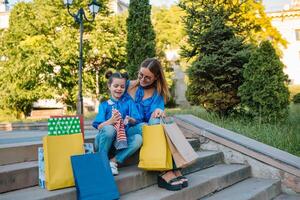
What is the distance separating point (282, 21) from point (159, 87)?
124 ft

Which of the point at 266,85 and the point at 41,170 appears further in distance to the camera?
the point at 266,85

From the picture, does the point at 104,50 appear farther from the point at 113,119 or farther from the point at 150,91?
the point at 113,119

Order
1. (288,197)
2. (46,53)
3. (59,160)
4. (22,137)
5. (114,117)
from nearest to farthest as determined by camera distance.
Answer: (59,160), (114,117), (288,197), (22,137), (46,53)

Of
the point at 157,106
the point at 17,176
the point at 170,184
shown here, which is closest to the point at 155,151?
the point at 170,184

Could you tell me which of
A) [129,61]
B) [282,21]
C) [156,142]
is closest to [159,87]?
[156,142]

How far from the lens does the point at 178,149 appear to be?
3654 mm

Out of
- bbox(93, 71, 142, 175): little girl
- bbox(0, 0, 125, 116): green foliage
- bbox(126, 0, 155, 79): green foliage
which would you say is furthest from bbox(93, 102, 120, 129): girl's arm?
bbox(0, 0, 125, 116): green foliage

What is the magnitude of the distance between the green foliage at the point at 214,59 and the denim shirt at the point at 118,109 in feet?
16.1

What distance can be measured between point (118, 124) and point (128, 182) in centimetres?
58

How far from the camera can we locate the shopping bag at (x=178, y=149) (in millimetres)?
3645

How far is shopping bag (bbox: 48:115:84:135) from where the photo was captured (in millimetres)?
3357

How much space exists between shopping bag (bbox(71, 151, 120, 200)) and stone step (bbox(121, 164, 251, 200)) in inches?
12.1

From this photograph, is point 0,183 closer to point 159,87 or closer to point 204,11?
point 159,87

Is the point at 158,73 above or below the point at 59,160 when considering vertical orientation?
above
